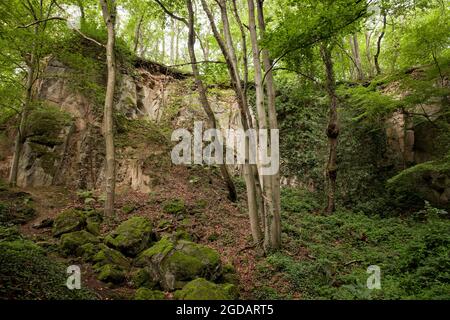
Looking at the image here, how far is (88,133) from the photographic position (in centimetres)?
1246

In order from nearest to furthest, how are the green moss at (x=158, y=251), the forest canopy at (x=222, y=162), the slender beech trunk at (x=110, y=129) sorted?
1. the forest canopy at (x=222, y=162)
2. the green moss at (x=158, y=251)
3. the slender beech trunk at (x=110, y=129)

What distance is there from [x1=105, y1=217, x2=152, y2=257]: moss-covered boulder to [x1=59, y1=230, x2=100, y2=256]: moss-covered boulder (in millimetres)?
525

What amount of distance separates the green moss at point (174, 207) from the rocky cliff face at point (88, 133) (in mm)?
1813

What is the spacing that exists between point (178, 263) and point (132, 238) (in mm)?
1813

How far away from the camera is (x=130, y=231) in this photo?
7590mm

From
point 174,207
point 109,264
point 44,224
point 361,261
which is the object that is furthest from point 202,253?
point 44,224

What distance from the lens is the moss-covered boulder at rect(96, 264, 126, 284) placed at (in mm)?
6105

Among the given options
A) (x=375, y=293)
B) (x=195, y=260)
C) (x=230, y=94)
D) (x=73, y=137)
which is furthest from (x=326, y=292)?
(x=230, y=94)

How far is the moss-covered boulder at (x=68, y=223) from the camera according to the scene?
7884mm

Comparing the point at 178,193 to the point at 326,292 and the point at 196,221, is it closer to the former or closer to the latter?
the point at 196,221

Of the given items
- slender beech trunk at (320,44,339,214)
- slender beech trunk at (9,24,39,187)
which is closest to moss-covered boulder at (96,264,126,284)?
slender beech trunk at (9,24,39,187)

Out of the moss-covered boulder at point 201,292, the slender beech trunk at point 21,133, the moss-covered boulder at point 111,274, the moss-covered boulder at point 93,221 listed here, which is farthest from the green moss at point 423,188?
the slender beech trunk at point 21,133

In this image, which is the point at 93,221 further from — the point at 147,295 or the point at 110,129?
the point at 147,295

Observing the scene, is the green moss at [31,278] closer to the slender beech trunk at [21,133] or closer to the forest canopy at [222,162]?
the forest canopy at [222,162]
